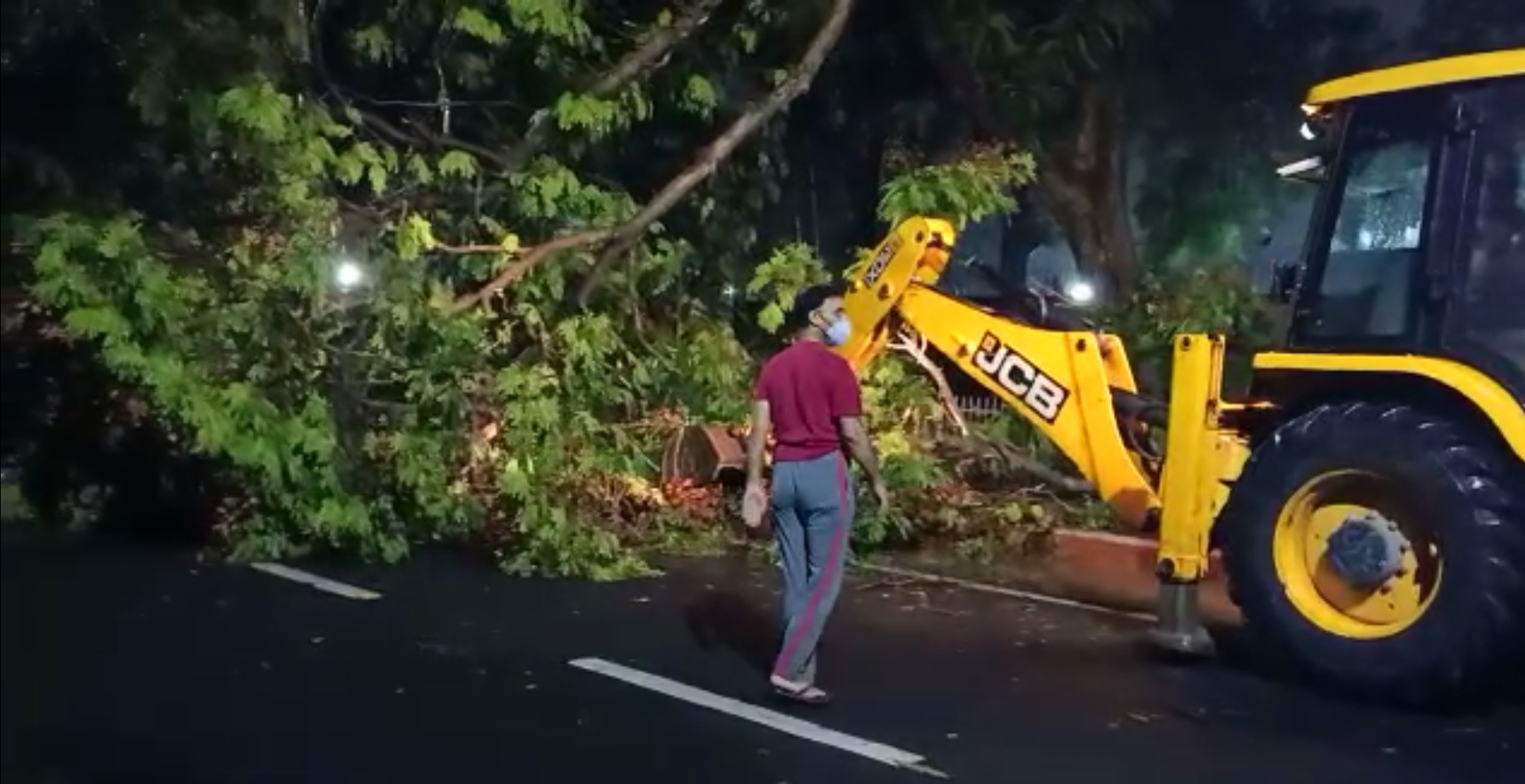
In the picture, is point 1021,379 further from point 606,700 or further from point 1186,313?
point 1186,313

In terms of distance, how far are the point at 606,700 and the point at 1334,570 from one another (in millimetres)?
2458

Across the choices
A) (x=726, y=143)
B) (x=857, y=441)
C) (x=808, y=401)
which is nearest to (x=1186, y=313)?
(x=726, y=143)

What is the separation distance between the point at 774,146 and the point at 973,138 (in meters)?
1.14

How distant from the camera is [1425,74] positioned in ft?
20.4

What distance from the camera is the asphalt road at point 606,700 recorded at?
17.9ft

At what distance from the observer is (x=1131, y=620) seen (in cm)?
772

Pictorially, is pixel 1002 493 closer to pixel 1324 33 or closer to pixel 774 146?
pixel 774 146

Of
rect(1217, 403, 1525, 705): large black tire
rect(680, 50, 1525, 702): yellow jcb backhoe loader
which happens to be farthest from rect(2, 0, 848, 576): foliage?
rect(1217, 403, 1525, 705): large black tire

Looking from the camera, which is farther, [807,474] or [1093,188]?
[1093,188]

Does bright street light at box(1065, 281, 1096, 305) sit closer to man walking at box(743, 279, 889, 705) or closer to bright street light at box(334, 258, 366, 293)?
bright street light at box(334, 258, 366, 293)

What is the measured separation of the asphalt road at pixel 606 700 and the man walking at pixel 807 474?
0.35 metres

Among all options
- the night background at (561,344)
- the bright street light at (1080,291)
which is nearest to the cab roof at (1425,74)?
the night background at (561,344)

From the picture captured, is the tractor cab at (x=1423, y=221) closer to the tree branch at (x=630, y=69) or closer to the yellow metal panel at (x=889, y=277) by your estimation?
the yellow metal panel at (x=889, y=277)

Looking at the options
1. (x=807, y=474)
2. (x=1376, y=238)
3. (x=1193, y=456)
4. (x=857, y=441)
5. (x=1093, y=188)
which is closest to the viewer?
(x=807, y=474)
